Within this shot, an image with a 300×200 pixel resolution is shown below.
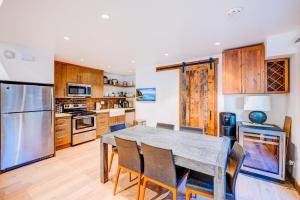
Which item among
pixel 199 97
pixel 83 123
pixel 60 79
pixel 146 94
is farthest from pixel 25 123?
pixel 199 97

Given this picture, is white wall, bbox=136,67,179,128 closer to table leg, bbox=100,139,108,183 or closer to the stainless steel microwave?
the stainless steel microwave

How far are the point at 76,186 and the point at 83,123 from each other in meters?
2.16

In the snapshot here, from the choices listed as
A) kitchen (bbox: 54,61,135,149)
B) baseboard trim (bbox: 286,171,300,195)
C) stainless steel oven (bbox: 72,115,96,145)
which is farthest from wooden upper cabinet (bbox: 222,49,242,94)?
stainless steel oven (bbox: 72,115,96,145)

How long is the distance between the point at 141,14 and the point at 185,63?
2343 millimetres

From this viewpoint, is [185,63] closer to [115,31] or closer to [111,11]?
[115,31]

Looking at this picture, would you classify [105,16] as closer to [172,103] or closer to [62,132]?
[172,103]

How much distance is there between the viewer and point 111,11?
168cm

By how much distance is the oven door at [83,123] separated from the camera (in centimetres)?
388

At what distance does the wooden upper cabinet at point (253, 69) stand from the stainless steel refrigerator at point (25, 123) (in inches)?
163

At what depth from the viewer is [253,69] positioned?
2.68m

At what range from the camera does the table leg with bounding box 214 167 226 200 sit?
1.28m

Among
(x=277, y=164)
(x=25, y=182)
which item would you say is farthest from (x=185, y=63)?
(x=25, y=182)

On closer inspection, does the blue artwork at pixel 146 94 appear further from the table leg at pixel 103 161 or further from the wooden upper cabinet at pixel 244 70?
the table leg at pixel 103 161

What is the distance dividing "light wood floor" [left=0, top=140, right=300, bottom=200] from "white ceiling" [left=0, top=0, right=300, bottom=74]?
244 cm
